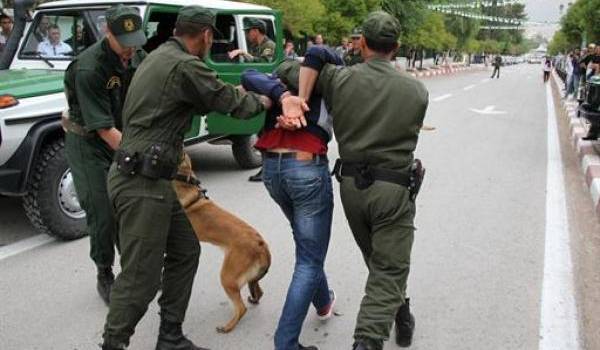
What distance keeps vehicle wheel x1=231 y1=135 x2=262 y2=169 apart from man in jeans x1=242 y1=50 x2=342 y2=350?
4.54 meters

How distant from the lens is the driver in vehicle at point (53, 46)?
610cm

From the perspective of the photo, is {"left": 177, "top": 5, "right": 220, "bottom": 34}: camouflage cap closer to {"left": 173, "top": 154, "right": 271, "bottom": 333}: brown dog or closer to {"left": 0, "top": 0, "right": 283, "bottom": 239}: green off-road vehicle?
{"left": 173, "top": 154, "right": 271, "bottom": 333}: brown dog

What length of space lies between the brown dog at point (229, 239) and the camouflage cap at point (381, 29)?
127cm

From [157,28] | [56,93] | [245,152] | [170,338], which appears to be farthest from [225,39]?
[170,338]

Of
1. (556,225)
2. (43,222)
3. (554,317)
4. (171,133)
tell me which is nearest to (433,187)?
(556,225)

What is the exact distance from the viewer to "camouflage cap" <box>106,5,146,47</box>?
11.0ft

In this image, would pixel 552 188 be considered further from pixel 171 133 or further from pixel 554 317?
pixel 171 133

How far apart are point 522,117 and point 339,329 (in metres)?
12.0

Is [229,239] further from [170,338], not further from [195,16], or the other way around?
[195,16]

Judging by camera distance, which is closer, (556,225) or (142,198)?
(142,198)

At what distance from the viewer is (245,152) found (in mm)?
7770

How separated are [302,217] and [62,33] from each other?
13.5 feet

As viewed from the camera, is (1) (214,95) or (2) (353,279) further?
(2) (353,279)

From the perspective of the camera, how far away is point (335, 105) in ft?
9.60
